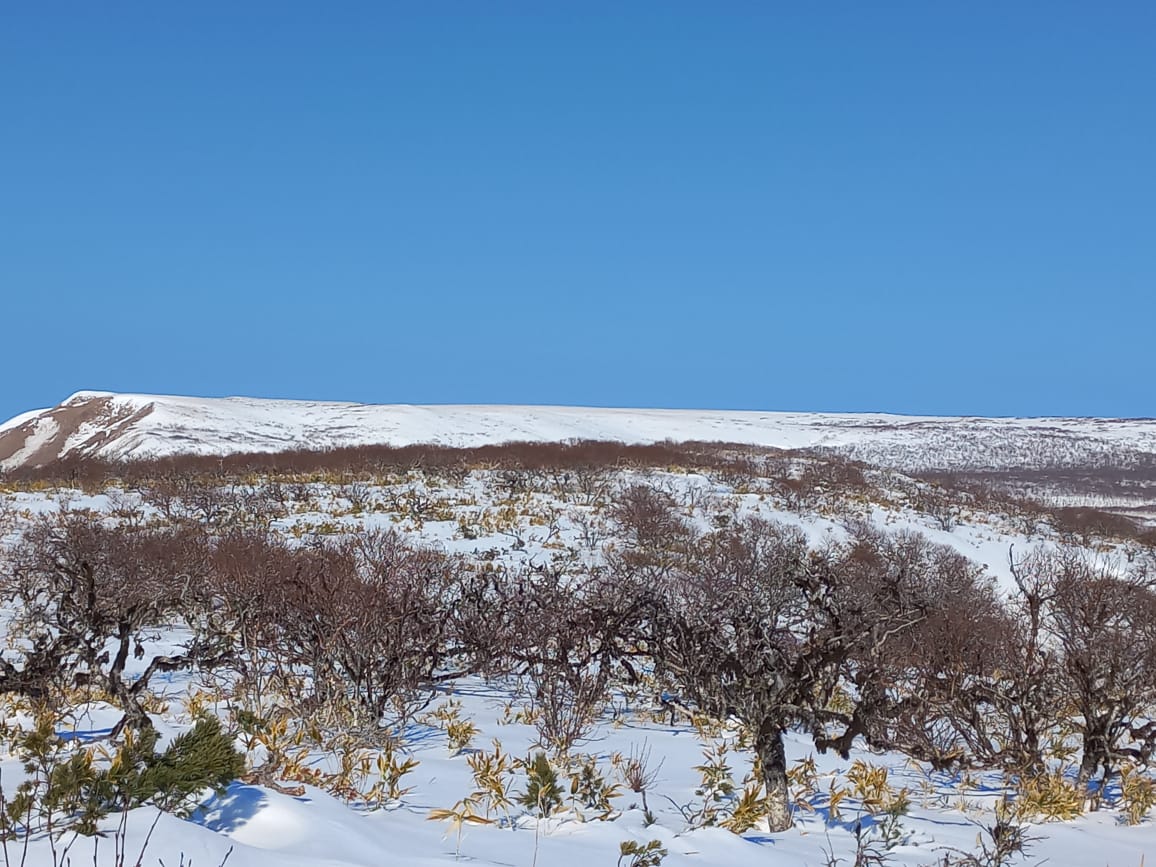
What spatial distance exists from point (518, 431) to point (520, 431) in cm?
21

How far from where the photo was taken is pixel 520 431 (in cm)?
5031

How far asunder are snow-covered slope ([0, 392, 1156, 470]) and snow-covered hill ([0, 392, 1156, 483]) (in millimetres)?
94

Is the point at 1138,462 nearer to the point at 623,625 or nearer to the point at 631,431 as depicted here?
the point at 631,431

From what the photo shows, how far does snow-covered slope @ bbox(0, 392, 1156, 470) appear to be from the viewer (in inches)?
1527

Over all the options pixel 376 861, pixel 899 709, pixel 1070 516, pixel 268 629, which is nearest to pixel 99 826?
pixel 376 861

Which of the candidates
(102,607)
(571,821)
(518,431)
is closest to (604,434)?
(518,431)

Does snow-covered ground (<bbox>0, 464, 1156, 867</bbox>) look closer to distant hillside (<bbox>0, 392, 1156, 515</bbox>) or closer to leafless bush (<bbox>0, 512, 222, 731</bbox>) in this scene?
leafless bush (<bbox>0, 512, 222, 731</bbox>)

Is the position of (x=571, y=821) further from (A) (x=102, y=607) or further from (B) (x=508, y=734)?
(A) (x=102, y=607)

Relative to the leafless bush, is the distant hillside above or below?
above

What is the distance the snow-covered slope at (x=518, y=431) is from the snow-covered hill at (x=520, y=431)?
0.09m

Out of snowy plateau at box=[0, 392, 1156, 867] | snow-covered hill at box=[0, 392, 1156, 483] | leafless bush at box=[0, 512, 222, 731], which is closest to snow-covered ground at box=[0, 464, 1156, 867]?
snowy plateau at box=[0, 392, 1156, 867]

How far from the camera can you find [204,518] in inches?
662

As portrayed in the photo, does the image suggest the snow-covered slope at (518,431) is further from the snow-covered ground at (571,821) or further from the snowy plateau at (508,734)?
the snow-covered ground at (571,821)

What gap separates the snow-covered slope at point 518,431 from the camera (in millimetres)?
38781
